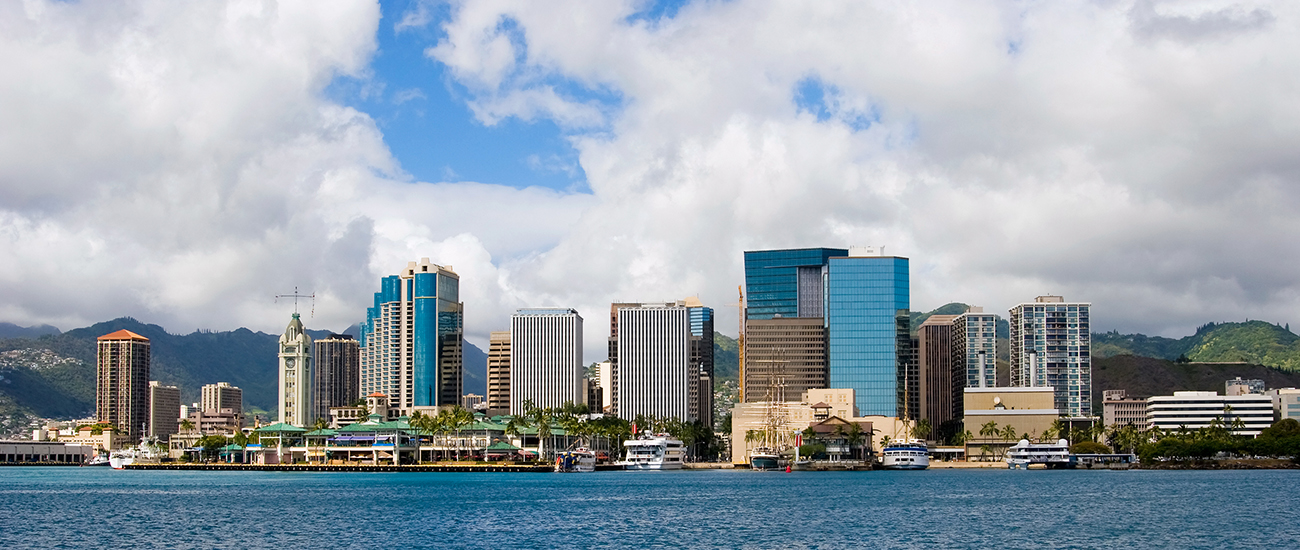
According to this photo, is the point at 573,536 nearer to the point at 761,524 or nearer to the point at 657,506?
the point at 761,524

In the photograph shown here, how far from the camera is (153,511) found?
4766 inches

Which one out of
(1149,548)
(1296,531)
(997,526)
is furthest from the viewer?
(997,526)

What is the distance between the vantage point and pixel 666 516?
11319cm

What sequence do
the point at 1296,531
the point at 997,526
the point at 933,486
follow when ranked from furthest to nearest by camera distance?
the point at 933,486, the point at 997,526, the point at 1296,531

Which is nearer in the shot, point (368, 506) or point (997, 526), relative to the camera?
point (997, 526)

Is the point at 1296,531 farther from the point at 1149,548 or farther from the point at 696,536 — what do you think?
the point at 696,536

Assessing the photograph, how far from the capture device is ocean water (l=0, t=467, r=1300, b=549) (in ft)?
300

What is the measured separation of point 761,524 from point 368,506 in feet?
140

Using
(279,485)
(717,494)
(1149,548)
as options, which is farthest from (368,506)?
(1149,548)

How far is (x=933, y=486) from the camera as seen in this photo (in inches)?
6722

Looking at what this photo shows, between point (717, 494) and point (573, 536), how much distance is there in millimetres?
56080

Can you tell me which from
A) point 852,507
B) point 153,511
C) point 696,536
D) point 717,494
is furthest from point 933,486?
point 153,511

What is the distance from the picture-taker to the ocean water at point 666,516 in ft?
300

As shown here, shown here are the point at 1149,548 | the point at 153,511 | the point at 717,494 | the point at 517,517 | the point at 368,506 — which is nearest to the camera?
the point at 1149,548
